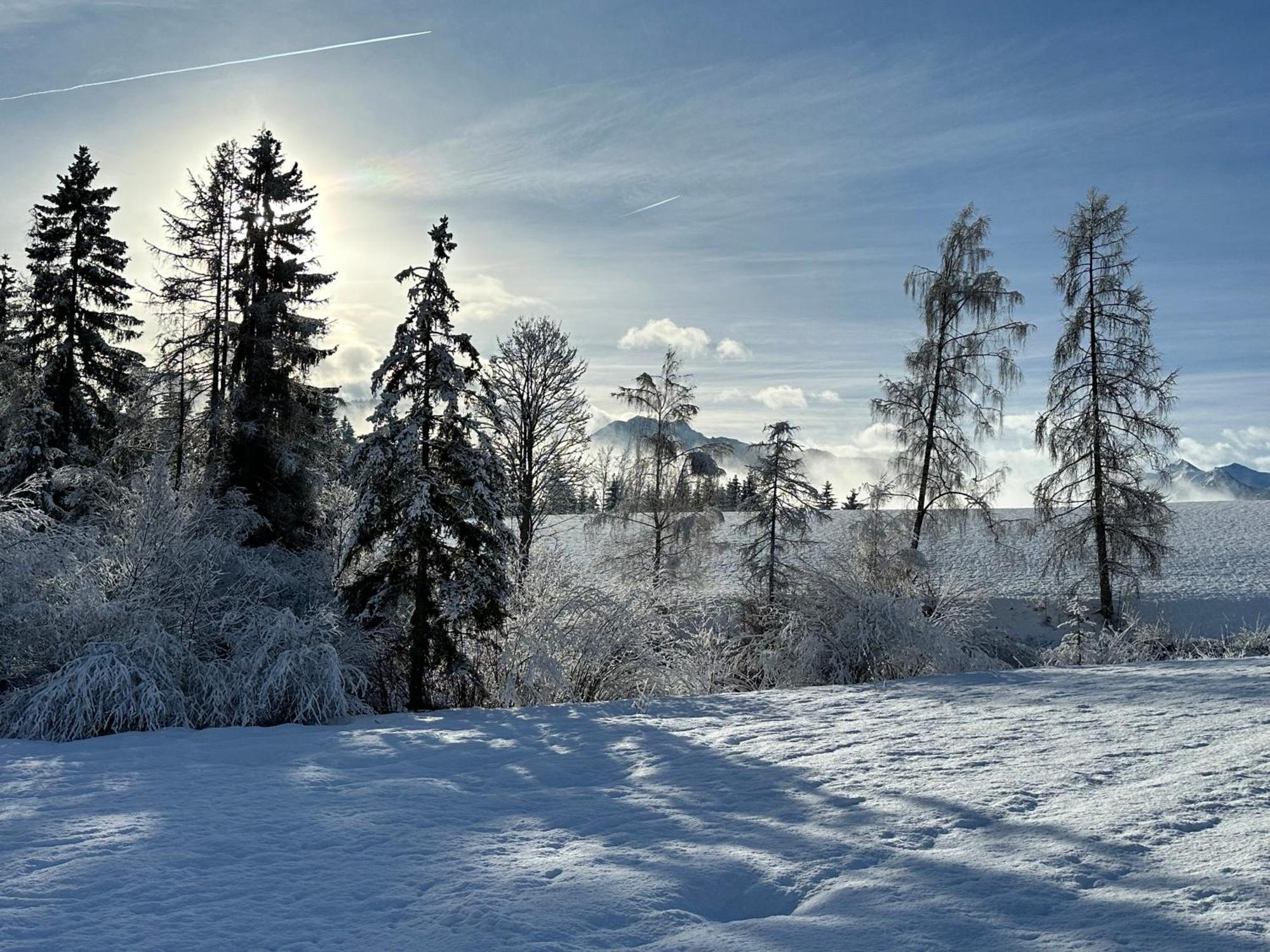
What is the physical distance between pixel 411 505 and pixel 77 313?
16.5 meters

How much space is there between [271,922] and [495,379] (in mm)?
17580

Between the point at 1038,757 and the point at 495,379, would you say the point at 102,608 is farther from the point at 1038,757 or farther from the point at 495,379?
the point at 495,379

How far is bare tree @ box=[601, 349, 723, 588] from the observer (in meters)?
21.9

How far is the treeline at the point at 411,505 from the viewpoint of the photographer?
896 centimetres

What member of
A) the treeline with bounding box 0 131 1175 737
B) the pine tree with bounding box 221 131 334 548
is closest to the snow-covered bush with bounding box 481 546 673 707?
the treeline with bounding box 0 131 1175 737

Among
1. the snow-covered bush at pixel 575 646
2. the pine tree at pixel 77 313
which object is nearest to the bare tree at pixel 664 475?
the snow-covered bush at pixel 575 646

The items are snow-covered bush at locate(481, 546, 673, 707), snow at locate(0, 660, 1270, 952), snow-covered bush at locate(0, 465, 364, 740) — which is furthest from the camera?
snow-covered bush at locate(481, 546, 673, 707)

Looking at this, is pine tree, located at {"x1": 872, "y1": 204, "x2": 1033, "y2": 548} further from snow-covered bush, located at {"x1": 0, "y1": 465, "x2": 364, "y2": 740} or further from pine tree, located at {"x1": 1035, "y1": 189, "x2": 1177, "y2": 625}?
snow-covered bush, located at {"x1": 0, "y1": 465, "x2": 364, "y2": 740}

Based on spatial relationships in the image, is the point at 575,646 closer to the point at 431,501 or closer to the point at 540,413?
the point at 431,501

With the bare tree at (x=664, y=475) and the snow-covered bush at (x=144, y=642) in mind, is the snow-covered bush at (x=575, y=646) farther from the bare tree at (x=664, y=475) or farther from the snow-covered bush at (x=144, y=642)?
the bare tree at (x=664, y=475)

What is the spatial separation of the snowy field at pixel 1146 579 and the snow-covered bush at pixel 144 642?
8.71 m

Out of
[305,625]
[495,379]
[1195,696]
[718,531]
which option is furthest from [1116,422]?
[305,625]

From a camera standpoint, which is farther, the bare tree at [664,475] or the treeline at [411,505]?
the bare tree at [664,475]

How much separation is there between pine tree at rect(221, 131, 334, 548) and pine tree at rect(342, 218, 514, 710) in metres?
8.16
